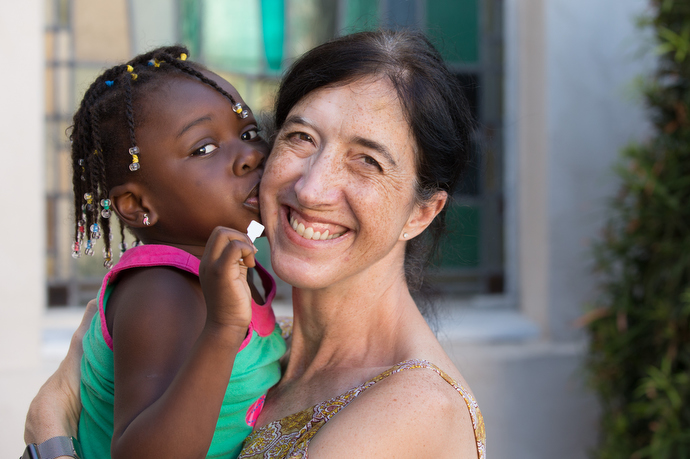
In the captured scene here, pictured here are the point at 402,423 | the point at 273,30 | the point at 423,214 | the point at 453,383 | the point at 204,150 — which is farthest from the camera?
the point at 273,30

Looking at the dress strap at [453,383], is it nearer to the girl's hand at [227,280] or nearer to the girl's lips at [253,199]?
the girl's hand at [227,280]

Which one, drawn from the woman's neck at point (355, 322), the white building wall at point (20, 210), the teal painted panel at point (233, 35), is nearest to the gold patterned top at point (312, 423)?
the woman's neck at point (355, 322)

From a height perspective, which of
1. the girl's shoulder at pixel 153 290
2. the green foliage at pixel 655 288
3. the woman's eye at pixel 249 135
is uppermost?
the woman's eye at pixel 249 135

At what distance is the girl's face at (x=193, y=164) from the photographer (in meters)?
1.51

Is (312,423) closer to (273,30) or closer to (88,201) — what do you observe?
(88,201)

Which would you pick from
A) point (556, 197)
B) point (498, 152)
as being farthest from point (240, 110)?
point (498, 152)

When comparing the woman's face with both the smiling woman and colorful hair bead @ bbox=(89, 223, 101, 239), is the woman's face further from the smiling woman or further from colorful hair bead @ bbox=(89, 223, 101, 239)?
colorful hair bead @ bbox=(89, 223, 101, 239)

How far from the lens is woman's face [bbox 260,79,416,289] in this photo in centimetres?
148

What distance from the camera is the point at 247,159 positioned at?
158 centimetres

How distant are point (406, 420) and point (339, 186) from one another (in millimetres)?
542

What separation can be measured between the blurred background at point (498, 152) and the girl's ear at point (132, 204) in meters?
2.14

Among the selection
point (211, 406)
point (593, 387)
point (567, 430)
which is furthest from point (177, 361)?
point (567, 430)

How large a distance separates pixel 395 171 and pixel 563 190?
2.72 m

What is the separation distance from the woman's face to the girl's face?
73mm
